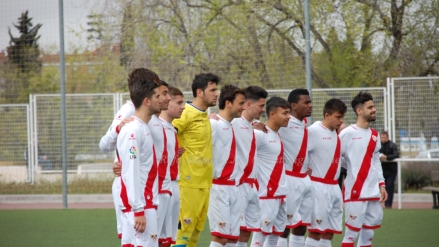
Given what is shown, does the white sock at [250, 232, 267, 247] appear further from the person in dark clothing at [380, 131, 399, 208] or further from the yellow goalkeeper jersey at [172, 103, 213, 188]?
the person in dark clothing at [380, 131, 399, 208]

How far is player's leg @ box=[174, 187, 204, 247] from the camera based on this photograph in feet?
24.4

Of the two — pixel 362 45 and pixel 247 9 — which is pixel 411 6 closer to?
pixel 362 45

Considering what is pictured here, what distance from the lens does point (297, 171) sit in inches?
338

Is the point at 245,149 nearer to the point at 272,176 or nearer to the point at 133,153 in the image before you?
the point at 272,176

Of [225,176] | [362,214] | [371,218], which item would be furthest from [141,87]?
[371,218]

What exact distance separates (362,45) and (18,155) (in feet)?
31.3

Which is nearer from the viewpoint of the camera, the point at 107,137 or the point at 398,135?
the point at 107,137

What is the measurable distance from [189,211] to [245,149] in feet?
3.44

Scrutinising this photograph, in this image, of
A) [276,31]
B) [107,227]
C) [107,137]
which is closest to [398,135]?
[276,31]

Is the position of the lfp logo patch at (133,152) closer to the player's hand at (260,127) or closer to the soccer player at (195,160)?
the soccer player at (195,160)

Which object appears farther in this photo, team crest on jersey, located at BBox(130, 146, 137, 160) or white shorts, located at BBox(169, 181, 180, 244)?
white shorts, located at BBox(169, 181, 180, 244)

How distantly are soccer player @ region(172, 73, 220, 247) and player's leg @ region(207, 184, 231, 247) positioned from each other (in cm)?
13

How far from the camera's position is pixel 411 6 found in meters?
17.9

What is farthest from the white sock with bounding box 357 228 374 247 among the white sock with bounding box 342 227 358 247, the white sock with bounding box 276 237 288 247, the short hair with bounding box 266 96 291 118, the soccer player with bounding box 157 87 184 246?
the soccer player with bounding box 157 87 184 246
